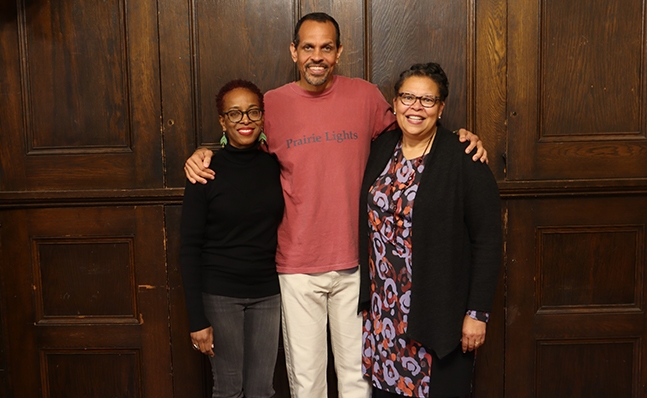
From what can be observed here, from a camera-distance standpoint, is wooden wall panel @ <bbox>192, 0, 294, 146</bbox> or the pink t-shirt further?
wooden wall panel @ <bbox>192, 0, 294, 146</bbox>

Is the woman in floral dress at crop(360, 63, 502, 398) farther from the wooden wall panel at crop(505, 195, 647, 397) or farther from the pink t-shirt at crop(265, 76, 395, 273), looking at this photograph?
the wooden wall panel at crop(505, 195, 647, 397)

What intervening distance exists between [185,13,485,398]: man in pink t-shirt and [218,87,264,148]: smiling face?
0.18m

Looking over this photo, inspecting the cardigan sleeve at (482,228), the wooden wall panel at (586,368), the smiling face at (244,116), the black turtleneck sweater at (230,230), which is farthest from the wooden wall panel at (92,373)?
the wooden wall panel at (586,368)

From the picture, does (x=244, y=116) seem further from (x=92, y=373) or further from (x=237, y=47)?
(x=92, y=373)

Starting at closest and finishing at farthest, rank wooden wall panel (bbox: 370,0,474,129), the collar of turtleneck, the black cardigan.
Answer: the black cardigan < the collar of turtleneck < wooden wall panel (bbox: 370,0,474,129)

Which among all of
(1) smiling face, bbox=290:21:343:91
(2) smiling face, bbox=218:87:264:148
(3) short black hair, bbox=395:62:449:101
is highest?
(1) smiling face, bbox=290:21:343:91

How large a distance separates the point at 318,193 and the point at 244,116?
0.36 metres

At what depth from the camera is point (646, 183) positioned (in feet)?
7.53

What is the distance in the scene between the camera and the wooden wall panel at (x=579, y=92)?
2268mm

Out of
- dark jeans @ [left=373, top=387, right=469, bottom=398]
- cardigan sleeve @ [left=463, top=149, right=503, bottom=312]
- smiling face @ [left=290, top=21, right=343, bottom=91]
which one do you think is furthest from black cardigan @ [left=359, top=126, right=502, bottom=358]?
smiling face @ [left=290, top=21, right=343, bottom=91]

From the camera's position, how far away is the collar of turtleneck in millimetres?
1855

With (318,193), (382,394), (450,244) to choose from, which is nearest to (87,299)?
(318,193)

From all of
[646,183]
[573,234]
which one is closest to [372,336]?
[573,234]

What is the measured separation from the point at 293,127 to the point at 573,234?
1255 mm
